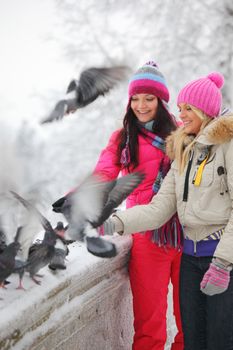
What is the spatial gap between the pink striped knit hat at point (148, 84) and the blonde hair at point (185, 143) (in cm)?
45

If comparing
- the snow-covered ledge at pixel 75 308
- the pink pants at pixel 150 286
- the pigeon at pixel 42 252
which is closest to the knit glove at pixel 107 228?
the snow-covered ledge at pixel 75 308

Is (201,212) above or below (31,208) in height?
below

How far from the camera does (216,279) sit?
2027 mm

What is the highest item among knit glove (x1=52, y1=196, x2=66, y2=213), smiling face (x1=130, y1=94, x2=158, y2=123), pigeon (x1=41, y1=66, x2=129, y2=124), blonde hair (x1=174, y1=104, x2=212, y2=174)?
pigeon (x1=41, y1=66, x2=129, y2=124)

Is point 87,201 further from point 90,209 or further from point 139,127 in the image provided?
→ point 139,127

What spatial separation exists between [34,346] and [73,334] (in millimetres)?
349

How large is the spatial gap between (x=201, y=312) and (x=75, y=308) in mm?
598

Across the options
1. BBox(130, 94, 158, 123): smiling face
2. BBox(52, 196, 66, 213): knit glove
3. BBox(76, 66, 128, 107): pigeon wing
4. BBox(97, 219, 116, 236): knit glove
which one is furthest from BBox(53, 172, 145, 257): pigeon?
BBox(130, 94, 158, 123): smiling face

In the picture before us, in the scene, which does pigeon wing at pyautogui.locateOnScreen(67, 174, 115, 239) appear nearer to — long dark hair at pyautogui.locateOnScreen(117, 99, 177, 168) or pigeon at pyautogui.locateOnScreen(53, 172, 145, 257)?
pigeon at pyautogui.locateOnScreen(53, 172, 145, 257)

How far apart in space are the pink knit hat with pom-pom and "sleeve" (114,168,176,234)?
340mm

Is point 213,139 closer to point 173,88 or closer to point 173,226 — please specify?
point 173,226

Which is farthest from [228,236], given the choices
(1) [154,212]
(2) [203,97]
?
(2) [203,97]

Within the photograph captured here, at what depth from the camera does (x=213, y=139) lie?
2.17 m

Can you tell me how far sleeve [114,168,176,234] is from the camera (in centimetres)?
237
